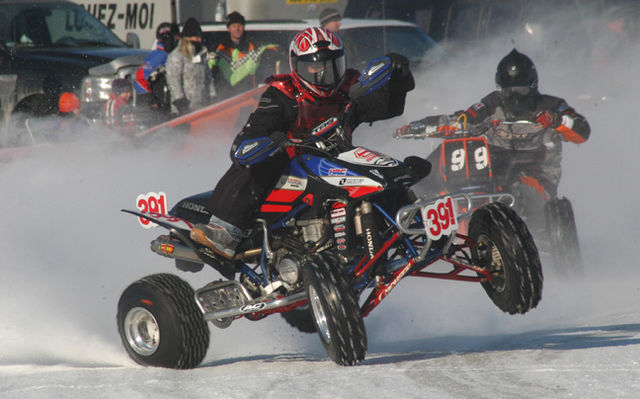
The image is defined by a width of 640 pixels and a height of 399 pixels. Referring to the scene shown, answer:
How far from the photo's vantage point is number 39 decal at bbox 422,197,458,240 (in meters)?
5.27

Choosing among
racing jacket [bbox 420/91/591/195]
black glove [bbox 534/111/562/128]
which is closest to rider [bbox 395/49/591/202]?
racing jacket [bbox 420/91/591/195]

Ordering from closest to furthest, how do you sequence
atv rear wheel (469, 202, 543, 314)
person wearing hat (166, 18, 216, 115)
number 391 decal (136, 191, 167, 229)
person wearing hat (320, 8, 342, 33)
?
atv rear wheel (469, 202, 543, 314) → number 391 decal (136, 191, 167, 229) → person wearing hat (166, 18, 216, 115) → person wearing hat (320, 8, 342, 33)

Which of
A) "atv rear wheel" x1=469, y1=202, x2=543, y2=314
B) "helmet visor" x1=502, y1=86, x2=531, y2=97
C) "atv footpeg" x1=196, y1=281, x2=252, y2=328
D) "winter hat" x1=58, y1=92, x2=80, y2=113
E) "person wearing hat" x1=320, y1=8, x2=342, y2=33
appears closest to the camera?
"atv rear wheel" x1=469, y1=202, x2=543, y2=314

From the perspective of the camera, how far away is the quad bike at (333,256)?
17.4 ft

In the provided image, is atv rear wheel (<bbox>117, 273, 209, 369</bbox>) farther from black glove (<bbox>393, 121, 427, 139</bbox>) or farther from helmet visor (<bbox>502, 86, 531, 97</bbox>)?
helmet visor (<bbox>502, 86, 531, 97</bbox>)

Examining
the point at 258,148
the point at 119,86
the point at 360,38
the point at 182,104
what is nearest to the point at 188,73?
the point at 182,104

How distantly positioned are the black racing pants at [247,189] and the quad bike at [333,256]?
51 millimetres

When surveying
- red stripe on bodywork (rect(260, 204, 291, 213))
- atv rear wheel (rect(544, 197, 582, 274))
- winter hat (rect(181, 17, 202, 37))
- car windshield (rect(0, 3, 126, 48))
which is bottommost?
atv rear wheel (rect(544, 197, 582, 274))

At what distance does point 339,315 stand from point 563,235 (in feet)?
12.2

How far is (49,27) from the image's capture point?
1355 centimetres

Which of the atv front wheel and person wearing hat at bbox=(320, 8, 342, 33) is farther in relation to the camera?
person wearing hat at bbox=(320, 8, 342, 33)

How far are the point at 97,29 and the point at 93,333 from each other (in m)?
7.62

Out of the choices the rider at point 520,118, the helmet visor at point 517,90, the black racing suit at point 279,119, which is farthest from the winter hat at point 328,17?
the black racing suit at point 279,119

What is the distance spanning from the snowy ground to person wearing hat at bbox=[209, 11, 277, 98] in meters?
1.36
